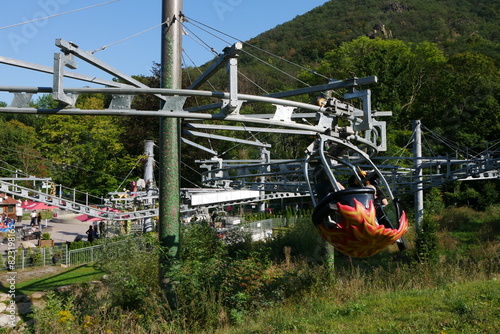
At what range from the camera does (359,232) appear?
5.02m

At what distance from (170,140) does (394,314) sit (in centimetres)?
513

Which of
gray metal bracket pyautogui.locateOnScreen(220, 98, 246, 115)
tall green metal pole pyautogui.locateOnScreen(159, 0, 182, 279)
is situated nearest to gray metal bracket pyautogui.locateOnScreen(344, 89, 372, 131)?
gray metal bracket pyautogui.locateOnScreen(220, 98, 246, 115)

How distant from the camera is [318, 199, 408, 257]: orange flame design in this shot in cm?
492

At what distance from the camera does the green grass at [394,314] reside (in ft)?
20.4

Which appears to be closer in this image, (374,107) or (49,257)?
(49,257)

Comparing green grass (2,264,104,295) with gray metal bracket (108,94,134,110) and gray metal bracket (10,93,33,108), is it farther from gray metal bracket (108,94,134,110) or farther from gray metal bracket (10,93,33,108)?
gray metal bracket (108,94,134,110)

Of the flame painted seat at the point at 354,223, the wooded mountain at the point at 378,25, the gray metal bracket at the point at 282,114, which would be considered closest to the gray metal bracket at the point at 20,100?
the gray metal bracket at the point at 282,114

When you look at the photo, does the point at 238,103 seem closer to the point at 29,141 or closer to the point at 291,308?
the point at 291,308

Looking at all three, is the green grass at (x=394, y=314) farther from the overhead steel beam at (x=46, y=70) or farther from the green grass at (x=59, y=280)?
the green grass at (x=59, y=280)

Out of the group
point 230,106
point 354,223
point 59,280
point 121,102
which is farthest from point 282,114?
point 59,280

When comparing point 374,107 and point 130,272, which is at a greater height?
point 374,107

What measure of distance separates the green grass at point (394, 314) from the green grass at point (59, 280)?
6.83m

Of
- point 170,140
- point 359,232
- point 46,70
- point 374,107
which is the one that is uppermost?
point 374,107

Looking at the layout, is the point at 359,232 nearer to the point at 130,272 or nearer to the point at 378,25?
the point at 130,272
